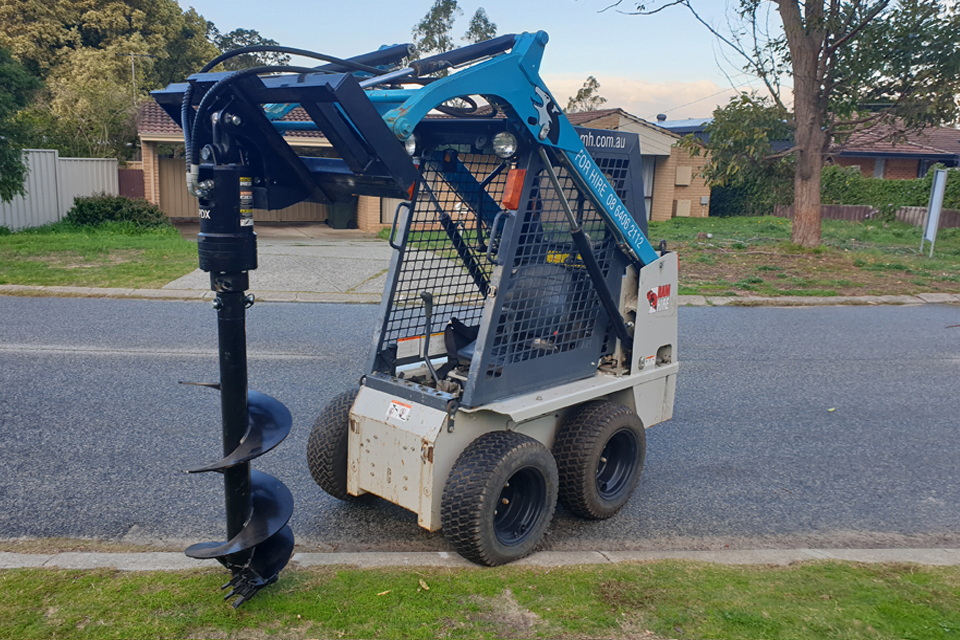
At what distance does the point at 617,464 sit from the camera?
187 inches

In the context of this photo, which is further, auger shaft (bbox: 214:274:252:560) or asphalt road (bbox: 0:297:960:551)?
asphalt road (bbox: 0:297:960:551)

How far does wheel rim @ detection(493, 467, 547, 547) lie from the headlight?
1612 mm

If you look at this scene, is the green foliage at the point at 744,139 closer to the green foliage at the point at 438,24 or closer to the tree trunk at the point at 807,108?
the tree trunk at the point at 807,108

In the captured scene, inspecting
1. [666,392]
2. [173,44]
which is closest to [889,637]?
[666,392]

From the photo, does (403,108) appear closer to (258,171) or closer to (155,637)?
(258,171)

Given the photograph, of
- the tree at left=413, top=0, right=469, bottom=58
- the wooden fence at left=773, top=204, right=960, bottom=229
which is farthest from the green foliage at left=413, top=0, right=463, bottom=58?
the wooden fence at left=773, top=204, right=960, bottom=229

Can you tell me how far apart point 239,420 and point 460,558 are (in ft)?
4.62

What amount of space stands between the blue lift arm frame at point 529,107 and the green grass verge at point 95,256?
9.06 m

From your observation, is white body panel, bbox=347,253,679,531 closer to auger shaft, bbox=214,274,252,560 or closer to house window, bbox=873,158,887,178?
auger shaft, bbox=214,274,252,560

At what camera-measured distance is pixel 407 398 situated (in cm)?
402

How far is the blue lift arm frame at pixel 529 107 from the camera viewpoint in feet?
10.6

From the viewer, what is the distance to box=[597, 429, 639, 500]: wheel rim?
15.3 feet

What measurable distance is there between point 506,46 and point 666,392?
2.48 m

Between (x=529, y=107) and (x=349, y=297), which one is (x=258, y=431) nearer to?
(x=529, y=107)
